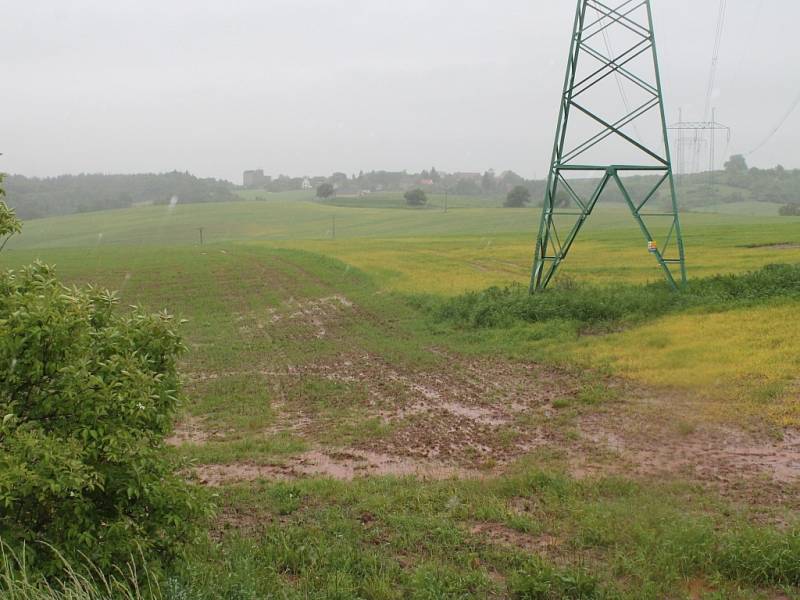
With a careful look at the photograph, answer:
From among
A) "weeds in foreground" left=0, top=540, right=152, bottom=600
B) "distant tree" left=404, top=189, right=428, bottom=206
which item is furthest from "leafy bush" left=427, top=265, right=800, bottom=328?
"distant tree" left=404, top=189, right=428, bottom=206

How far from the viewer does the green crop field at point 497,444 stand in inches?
218

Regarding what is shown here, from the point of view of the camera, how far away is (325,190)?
107 m

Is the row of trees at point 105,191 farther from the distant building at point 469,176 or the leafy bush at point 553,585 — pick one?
the distant building at point 469,176

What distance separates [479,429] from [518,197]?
7860 centimetres

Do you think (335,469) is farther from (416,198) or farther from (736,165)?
(416,198)

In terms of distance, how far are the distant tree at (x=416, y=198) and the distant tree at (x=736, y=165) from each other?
4232cm

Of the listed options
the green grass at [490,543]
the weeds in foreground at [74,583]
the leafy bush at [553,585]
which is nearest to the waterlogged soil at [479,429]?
the green grass at [490,543]

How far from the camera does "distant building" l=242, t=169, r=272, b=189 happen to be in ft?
399

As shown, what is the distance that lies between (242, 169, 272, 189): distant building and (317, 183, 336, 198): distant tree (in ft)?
58.3

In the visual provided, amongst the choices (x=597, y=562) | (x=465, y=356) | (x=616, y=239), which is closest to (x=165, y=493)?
(x=597, y=562)

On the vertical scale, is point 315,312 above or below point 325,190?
below

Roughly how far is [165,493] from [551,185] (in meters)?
16.2

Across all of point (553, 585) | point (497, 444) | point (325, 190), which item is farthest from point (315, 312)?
point (325, 190)

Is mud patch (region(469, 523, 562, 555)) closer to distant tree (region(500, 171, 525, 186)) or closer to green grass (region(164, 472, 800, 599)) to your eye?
green grass (region(164, 472, 800, 599))
